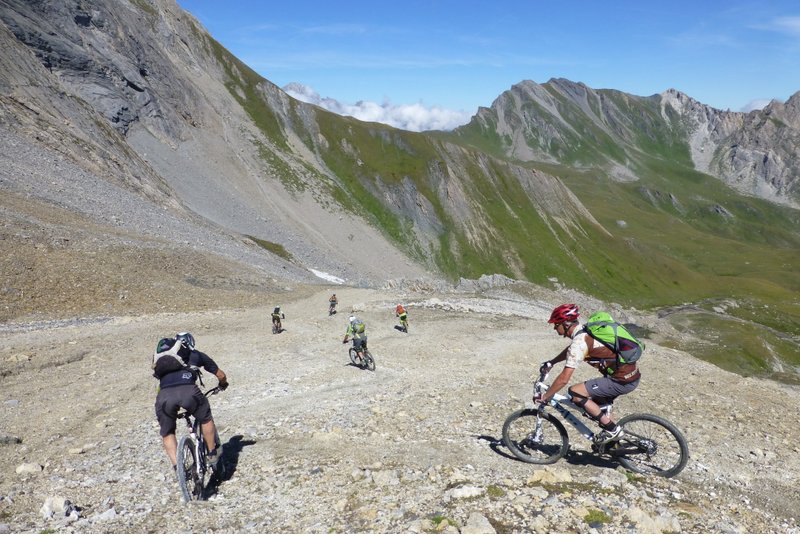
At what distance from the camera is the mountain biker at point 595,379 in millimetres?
9633

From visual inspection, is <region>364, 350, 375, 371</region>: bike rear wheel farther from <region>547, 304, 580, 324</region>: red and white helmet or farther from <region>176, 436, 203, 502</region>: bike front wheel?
<region>547, 304, 580, 324</region>: red and white helmet

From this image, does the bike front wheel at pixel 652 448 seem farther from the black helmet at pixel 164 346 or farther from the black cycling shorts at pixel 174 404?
the black helmet at pixel 164 346

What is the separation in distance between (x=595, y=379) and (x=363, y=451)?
5321 mm

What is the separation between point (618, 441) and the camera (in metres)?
10.0

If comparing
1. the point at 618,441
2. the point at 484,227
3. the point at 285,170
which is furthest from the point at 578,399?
the point at 484,227

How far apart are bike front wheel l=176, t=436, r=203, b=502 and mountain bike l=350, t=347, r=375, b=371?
12.2m

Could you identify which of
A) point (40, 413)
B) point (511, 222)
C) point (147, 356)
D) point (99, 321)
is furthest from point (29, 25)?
point (511, 222)

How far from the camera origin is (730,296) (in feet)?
486

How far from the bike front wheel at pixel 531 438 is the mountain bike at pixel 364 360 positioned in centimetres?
1084

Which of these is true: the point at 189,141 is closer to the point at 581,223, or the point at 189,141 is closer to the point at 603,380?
the point at 603,380

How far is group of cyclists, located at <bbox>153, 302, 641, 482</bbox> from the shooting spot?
910 cm

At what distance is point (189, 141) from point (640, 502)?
112 m

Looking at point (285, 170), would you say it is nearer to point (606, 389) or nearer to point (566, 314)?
point (566, 314)

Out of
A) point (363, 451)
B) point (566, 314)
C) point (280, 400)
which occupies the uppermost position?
point (566, 314)
